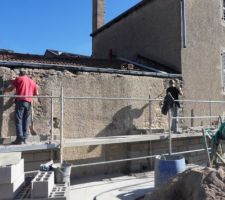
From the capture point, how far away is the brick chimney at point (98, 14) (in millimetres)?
16131

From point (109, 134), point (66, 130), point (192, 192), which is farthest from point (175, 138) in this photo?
point (192, 192)

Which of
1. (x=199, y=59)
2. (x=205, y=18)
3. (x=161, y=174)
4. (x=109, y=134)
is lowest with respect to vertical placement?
(x=161, y=174)

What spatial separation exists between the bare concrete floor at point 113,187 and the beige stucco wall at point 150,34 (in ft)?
15.8

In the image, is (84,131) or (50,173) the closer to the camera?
(50,173)

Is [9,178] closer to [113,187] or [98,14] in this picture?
[113,187]

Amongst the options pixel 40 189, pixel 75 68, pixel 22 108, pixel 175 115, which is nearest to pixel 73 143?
pixel 22 108

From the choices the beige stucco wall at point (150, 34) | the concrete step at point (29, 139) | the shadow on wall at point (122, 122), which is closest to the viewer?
the concrete step at point (29, 139)

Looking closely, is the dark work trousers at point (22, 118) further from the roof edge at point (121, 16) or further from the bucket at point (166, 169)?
the roof edge at point (121, 16)

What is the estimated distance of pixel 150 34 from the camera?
1292cm

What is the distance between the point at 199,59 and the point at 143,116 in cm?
375

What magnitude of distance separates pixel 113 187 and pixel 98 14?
1102cm

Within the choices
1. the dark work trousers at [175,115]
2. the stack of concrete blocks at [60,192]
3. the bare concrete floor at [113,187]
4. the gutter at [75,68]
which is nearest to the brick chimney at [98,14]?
the gutter at [75,68]

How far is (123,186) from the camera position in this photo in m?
7.61

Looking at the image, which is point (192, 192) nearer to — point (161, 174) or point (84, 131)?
point (161, 174)
